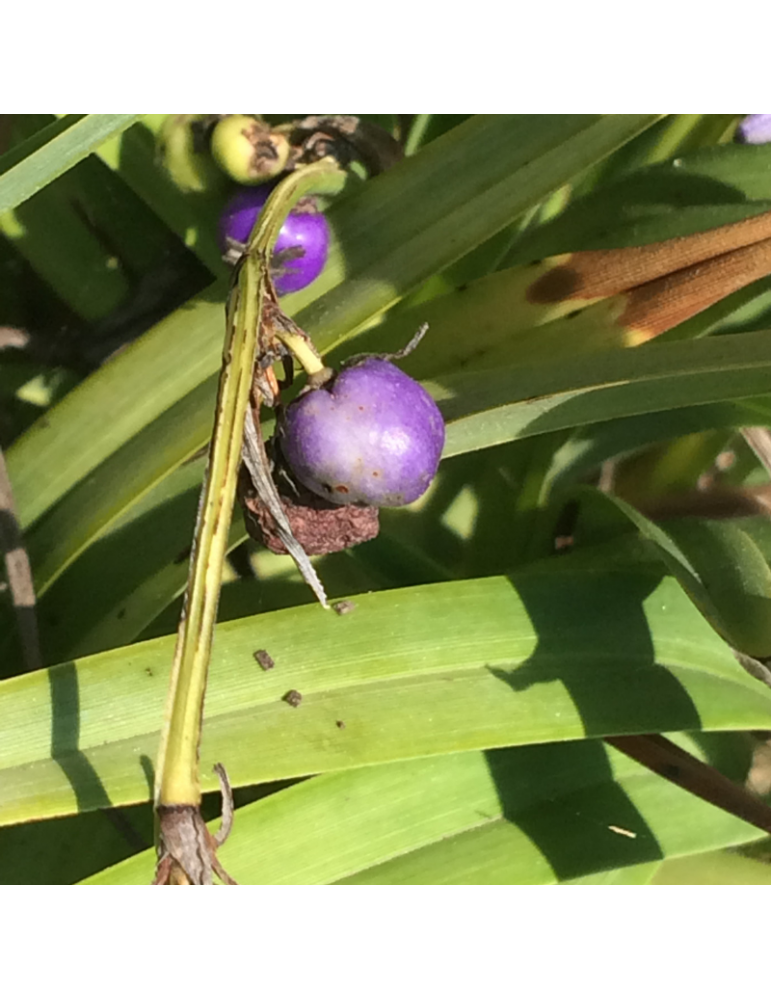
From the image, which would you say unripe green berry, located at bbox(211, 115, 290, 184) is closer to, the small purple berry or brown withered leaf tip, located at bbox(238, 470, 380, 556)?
brown withered leaf tip, located at bbox(238, 470, 380, 556)

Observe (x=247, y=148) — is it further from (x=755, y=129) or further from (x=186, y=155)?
(x=755, y=129)

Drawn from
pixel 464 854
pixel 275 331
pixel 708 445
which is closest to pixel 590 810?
pixel 464 854

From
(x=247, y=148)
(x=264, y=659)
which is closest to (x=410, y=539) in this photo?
(x=264, y=659)

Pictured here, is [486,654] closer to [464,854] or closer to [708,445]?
[464,854]

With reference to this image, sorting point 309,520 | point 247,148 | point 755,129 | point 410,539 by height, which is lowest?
point 410,539

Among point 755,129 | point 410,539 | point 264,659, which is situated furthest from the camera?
point 410,539

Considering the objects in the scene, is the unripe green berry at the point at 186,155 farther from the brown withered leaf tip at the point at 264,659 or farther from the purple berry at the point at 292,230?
the brown withered leaf tip at the point at 264,659

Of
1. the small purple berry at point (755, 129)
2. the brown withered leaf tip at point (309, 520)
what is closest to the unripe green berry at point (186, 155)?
the brown withered leaf tip at point (309, 520)
